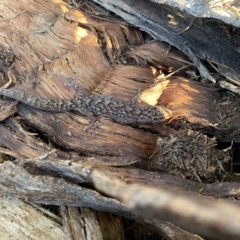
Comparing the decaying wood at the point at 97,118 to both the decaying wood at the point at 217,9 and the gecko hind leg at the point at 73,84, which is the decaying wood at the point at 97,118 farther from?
the decaying wood at the point at 217,9

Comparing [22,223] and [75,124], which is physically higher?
[75,124]

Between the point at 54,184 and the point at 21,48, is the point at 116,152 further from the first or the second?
the point at 21,48

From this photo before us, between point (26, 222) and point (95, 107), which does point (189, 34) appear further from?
point (26, 222)

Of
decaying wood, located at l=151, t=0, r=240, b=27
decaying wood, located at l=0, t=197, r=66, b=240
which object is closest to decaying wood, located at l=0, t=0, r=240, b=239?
decaying wood, located at l=0, t=197, r=66, b=240

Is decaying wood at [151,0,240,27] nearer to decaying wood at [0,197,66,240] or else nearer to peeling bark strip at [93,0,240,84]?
peeling bark strip at [93,0,240,84]

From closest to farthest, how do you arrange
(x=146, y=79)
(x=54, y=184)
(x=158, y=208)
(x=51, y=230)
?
(x=158, y=208) → (x=54, y=184) → (x=51, y=230) → (x=146, y=79)

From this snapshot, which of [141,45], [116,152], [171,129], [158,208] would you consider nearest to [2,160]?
[116,152]

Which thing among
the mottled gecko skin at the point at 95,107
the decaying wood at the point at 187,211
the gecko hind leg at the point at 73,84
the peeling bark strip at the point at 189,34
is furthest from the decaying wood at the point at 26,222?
the decaying wood at the point at 187,211
